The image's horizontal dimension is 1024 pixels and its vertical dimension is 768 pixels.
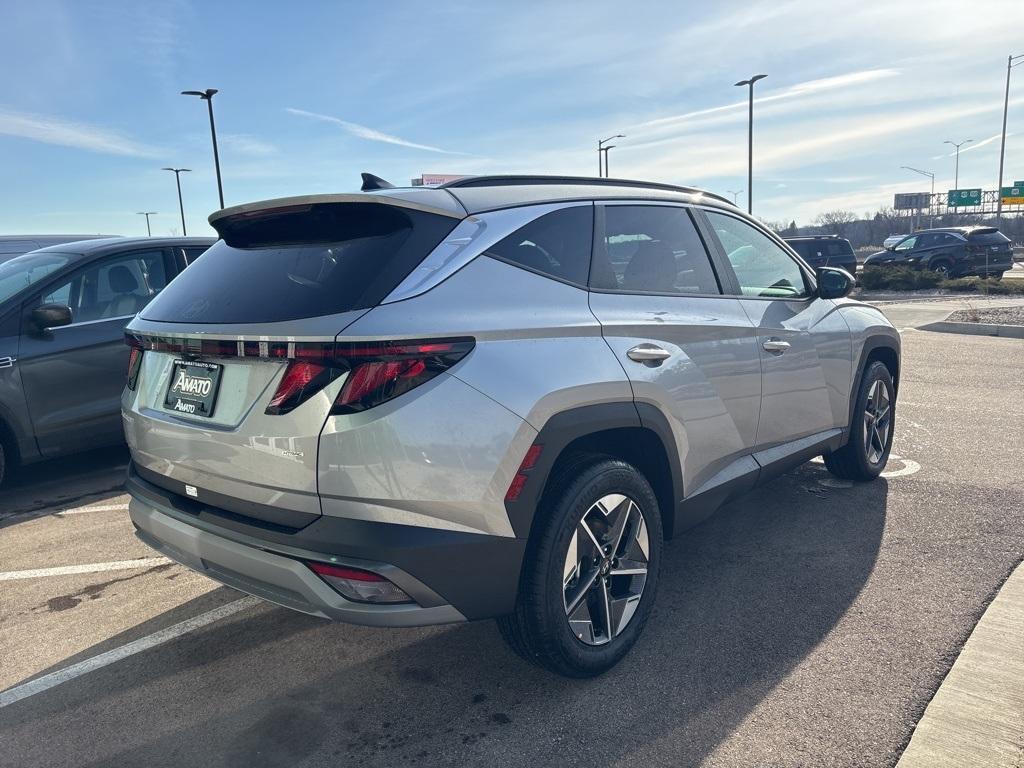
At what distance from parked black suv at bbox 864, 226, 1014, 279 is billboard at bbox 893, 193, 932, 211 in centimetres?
6203

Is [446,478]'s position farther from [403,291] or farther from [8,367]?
[8,367]

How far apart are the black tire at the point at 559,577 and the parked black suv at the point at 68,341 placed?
386 centimetres

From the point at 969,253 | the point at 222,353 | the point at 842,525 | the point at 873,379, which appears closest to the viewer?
the point at 222,353

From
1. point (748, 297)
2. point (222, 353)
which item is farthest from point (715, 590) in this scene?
point (222, 353)

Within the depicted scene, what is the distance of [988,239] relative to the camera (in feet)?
80.2

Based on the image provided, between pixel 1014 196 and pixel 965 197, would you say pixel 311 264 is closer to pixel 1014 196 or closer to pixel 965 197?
pixel 1014 196

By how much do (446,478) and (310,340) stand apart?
574 mm

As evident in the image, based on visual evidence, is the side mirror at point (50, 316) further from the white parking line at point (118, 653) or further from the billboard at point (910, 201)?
the billboard at point (910, 201)

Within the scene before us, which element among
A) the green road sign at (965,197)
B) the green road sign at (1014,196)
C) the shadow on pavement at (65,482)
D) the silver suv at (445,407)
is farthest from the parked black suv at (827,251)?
the green road sign at (965,197)

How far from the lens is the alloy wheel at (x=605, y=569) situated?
280 cm

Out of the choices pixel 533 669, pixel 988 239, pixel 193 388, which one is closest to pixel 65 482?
pixel 193 388

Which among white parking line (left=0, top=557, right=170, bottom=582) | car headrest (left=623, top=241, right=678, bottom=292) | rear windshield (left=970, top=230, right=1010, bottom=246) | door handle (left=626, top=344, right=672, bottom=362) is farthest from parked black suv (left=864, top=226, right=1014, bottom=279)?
white parking line (left=0, top=557, right=170, bottom=582)

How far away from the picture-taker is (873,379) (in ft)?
16.3

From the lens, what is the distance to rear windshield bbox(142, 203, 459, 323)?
2424 millimetres
